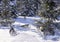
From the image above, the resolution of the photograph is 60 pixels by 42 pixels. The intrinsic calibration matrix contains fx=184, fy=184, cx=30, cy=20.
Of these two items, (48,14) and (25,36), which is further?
(48,14)

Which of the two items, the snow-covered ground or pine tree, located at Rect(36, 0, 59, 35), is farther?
pine tree, located at Rect(36, 0, 59, 35)

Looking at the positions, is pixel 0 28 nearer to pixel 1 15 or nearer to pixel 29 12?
pixel 1 15

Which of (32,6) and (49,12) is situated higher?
(49,12)

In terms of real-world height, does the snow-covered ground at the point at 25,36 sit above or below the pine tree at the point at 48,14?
below

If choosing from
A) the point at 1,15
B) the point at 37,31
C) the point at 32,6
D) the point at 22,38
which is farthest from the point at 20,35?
the point at 32,6

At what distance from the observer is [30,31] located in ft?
35.0

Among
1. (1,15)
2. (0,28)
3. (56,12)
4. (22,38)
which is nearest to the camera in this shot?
(22,38)

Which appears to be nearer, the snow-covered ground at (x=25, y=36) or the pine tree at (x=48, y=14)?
the snow-covered ground at (x=25, y=36)

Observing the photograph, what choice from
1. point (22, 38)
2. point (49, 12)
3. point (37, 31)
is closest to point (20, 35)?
point (22, 38)

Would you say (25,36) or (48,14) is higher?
(48,14)

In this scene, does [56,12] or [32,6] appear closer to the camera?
[56,12]

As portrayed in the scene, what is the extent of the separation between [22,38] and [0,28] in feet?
8.77

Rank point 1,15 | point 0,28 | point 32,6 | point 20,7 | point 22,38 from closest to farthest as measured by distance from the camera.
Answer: point 22,38 → point 0,28 → point 1,15 → point 20,7 → point 32,6

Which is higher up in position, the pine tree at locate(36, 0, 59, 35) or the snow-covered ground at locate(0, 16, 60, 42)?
the pine tree at locate(36, 0, 59, 35)
